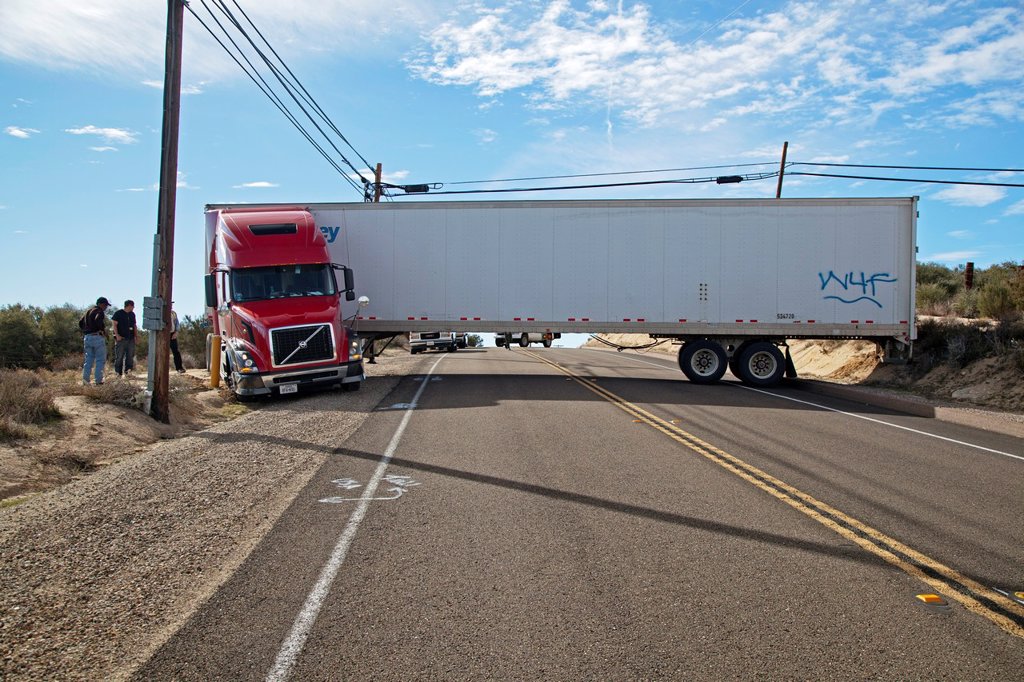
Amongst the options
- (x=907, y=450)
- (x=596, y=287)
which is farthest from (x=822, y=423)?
(x=596, y=287)

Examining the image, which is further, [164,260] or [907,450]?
[164,260]

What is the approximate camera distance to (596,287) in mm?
20656

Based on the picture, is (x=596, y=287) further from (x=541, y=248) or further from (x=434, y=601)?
(x=434, y=601)

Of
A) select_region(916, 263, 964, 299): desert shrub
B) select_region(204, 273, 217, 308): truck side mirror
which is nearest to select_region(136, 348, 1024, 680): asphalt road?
select_region(204, 273, 217, 308): truck side mirror

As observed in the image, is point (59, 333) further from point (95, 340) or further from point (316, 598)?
point (316, 598)

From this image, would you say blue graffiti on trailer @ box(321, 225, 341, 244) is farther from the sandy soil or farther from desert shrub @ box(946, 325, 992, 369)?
desert shrub @ box(946, 325, 992, 369)

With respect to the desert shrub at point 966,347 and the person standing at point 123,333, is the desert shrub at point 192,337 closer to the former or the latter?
the person standing at point 123,333

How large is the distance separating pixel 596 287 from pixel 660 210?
268cm

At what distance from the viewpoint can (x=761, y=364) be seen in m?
20.9

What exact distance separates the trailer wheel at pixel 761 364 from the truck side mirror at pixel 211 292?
13.7 m

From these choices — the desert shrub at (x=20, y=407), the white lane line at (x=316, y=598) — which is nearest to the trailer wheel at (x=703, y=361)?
the white lane line at (x=316, y=598)

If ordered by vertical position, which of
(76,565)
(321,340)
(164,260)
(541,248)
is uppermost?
(541,248)

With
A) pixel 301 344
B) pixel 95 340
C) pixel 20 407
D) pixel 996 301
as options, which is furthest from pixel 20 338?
pixel 996 301

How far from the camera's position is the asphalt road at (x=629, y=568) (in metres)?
3.88
